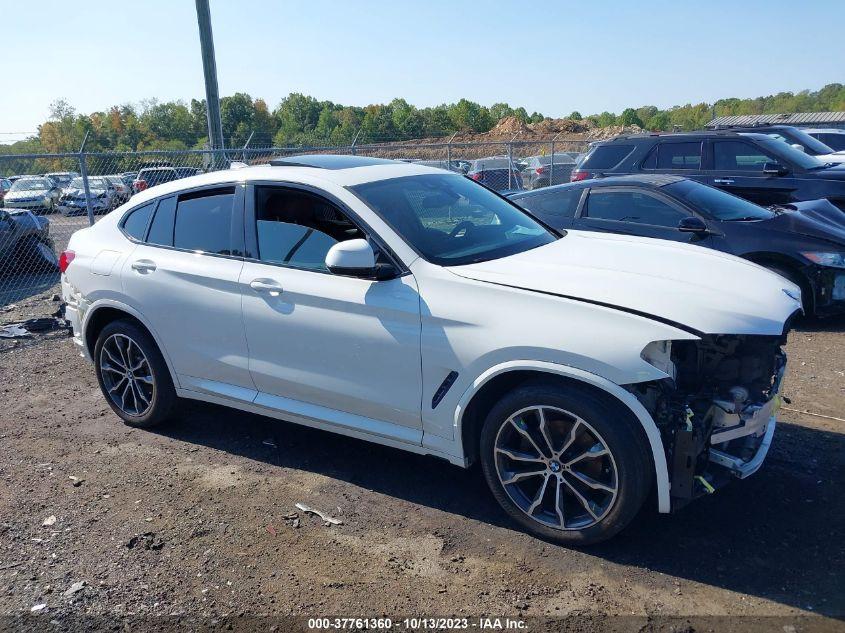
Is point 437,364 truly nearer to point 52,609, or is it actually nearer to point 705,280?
point 705,280

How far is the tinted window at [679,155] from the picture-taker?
9.70 m

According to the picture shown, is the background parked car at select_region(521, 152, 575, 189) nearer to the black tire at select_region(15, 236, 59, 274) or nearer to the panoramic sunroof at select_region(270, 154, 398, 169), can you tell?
the black tire at select_region(15, 236, 59, 274)

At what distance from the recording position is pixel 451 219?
4.23 meters

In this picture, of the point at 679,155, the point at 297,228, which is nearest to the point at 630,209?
the point at 679,155

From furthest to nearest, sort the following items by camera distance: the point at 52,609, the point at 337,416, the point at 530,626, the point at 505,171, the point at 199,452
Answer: the point at 505,171 < the point at 199,452 < the point at 337,416 < the point at 52,609 < the point at 530,626

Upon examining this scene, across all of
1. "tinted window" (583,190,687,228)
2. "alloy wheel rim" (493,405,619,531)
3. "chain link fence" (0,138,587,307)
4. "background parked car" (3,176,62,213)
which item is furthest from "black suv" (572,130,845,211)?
"background parked car" (3,176,62,213)

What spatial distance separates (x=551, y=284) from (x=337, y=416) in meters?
1.46

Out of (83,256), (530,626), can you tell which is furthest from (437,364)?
(83,256)

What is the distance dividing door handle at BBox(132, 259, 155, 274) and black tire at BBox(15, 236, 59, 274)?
310 inches

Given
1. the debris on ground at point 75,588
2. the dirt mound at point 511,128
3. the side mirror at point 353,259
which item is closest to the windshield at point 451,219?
the side mirror at point 353,259

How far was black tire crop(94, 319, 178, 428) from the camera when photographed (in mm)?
4809

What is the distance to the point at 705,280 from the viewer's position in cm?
350

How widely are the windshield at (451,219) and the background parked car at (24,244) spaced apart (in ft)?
30.0

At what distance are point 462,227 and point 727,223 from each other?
12.8 feet
